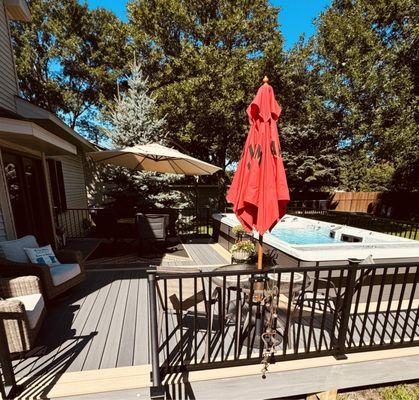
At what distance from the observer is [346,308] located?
2.35 m

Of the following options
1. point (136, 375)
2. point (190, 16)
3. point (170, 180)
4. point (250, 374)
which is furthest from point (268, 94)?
point (190, 16)

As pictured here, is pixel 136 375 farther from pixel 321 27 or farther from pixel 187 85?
pixel 321 27

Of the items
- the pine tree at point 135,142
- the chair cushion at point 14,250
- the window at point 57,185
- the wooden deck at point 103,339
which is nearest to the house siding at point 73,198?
the window at point 57,185

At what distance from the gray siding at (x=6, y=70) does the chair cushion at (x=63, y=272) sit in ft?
12.0

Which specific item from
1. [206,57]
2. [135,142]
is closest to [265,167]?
[135,142]

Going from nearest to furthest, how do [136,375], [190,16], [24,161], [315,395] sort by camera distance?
[136,375] < [315,395] < [24,161] < [190,16]

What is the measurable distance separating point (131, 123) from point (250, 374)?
8161mm

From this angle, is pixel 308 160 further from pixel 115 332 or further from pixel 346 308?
pixel 115 332

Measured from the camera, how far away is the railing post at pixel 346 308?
88.4 inches

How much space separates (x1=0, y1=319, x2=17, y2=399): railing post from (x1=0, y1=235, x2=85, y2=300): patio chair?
123cm

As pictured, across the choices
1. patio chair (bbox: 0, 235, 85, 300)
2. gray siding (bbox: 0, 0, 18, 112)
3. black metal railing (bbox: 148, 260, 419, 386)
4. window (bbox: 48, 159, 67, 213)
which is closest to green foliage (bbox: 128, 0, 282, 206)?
window (bbox: 48, 159, 67, 213)

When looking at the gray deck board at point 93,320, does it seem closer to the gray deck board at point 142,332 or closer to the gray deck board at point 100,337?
the gray deck board at point 100,337

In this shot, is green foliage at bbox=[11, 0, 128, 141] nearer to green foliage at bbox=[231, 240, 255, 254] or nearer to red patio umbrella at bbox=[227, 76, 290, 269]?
green foliage at bbox=[231, 240, 255, 254]

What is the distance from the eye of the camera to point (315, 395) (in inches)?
100.0
